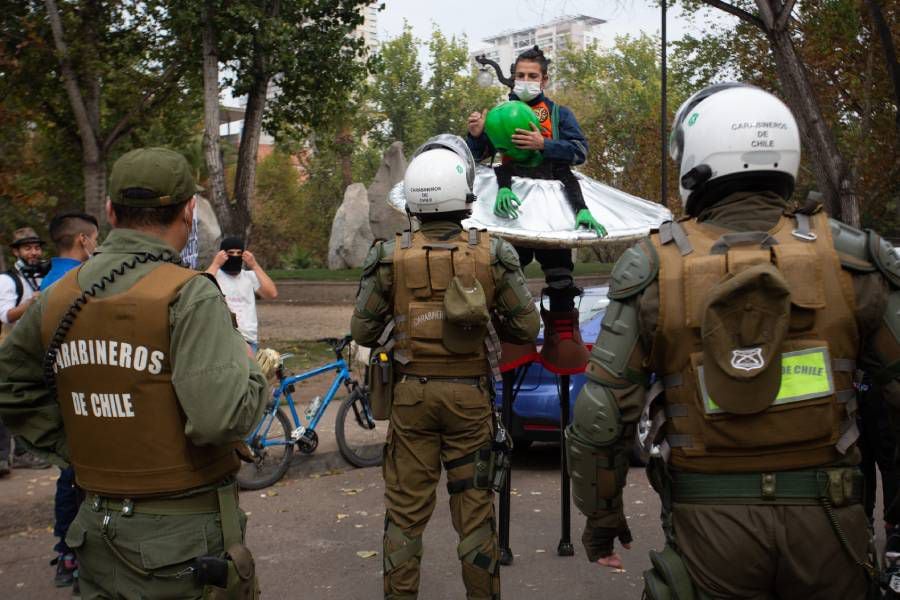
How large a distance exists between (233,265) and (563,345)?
323 centimetres

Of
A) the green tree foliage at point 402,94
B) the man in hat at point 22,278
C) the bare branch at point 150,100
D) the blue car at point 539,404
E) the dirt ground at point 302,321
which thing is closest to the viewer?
the man in hat at point 22,278

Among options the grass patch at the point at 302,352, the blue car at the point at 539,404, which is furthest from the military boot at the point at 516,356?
the grass patch at the point at 302,352

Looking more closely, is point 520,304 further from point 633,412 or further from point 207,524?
point 207,524

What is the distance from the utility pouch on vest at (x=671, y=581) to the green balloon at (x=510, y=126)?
10.0 feet

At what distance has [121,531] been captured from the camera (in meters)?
2.72

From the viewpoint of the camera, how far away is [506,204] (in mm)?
5078

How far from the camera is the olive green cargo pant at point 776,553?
8.12ft

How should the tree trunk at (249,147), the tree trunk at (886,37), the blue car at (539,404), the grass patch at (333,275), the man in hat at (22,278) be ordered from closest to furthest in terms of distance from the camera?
the man in hat at (22,278) < the blue car at (539,404) < the tree trunk at (886,37) < the tree trunk at (249,147) < the grass patch at (333,275)

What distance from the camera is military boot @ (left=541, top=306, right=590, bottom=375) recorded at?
5.35 meters

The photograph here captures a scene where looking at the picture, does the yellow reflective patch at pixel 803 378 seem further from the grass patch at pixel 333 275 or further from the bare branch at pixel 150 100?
the grass patch at pixel 333 275

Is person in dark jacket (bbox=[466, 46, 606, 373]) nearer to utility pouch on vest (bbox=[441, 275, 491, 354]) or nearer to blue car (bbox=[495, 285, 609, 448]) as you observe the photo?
utility pouch on vest (bbox=[441, 275, 491, 354])

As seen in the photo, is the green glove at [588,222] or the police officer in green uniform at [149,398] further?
the green glove at [588,222]

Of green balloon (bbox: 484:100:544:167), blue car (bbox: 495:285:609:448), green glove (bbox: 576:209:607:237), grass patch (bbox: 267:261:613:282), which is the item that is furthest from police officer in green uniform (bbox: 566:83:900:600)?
grass patch (bbox: 267:261:613:282)

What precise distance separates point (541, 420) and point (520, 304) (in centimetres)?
309
